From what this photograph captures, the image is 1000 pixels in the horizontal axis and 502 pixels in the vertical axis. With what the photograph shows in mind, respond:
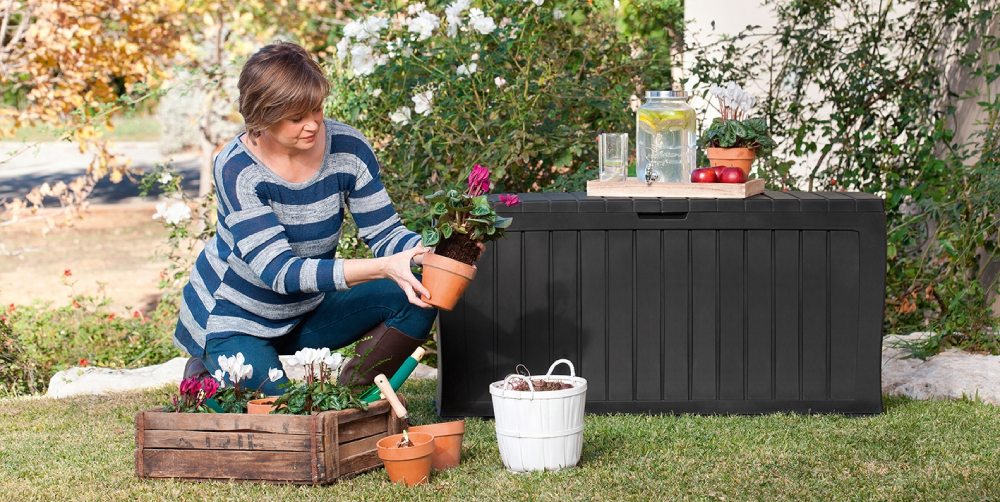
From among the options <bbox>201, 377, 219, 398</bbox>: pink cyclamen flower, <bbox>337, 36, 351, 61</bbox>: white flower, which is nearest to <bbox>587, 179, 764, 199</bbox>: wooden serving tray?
<bbox>201, 377, 219, 398</bbox>: pink cyclamen flower

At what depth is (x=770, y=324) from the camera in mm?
3670

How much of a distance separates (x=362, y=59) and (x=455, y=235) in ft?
6.03

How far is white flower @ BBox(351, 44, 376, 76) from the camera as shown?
15.4 ft

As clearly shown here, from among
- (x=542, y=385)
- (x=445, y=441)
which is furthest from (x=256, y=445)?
(x=542, y=385)

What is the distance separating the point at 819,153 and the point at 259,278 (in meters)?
3.47

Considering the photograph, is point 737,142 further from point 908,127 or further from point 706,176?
point 908,127

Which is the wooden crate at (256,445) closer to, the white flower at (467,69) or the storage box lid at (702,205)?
the storage box lid at (702,205)

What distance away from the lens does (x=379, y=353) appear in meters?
3.39

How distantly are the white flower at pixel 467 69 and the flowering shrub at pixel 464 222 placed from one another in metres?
1.57

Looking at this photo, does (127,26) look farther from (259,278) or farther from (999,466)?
(999,466)

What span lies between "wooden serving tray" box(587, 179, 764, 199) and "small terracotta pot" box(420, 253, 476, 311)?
763 millimetres

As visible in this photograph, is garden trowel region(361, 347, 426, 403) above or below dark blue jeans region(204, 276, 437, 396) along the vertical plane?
below

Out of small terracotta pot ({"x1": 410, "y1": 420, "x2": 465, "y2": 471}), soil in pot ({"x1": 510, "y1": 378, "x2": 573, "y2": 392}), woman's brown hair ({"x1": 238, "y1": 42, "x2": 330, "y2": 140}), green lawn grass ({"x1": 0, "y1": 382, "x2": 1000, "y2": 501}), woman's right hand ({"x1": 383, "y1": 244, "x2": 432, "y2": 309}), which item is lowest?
green lawn grass ({"x1": 0, "y1": 382, "x2": 1000, "y2": 501})

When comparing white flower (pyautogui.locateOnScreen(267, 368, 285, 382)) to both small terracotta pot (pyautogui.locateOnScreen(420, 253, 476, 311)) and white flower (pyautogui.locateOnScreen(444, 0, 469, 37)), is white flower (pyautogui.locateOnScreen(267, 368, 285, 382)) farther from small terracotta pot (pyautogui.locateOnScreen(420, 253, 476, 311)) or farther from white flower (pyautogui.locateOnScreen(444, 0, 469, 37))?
white flower (pyautogui.locateOnScreen(444, 0, 469, 37))
